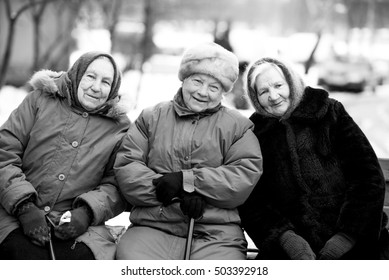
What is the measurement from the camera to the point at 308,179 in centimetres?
335

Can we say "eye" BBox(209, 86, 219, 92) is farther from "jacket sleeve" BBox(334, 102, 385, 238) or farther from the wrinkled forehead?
"jacket sleeve" BBox(334, 102, 385, 238)

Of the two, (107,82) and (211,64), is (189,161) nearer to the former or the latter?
(211,64)

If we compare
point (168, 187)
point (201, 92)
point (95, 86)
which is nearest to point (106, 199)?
point (168, 187)

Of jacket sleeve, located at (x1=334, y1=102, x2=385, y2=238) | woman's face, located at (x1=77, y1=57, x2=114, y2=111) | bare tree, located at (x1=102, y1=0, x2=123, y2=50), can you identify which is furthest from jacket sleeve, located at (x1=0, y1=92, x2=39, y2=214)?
bare tree, located at (x1=102, y1=0, x2=123, y2=50)

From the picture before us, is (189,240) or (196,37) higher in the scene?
(196,37)

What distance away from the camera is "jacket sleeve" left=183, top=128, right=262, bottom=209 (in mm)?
3207

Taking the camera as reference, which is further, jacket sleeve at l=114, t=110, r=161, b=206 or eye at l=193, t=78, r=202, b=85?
eye at l=193, t=78, r=202, b=85

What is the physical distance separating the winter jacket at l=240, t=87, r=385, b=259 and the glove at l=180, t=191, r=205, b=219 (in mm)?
391

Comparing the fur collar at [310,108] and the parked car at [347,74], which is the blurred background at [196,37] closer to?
the parked car at [347,74]

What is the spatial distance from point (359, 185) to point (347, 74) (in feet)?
65.0

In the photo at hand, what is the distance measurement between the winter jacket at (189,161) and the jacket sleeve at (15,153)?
0.55m

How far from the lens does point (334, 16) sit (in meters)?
18.1

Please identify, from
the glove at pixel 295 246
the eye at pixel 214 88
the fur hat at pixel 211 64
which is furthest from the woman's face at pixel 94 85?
the glove at pixel 295 246
